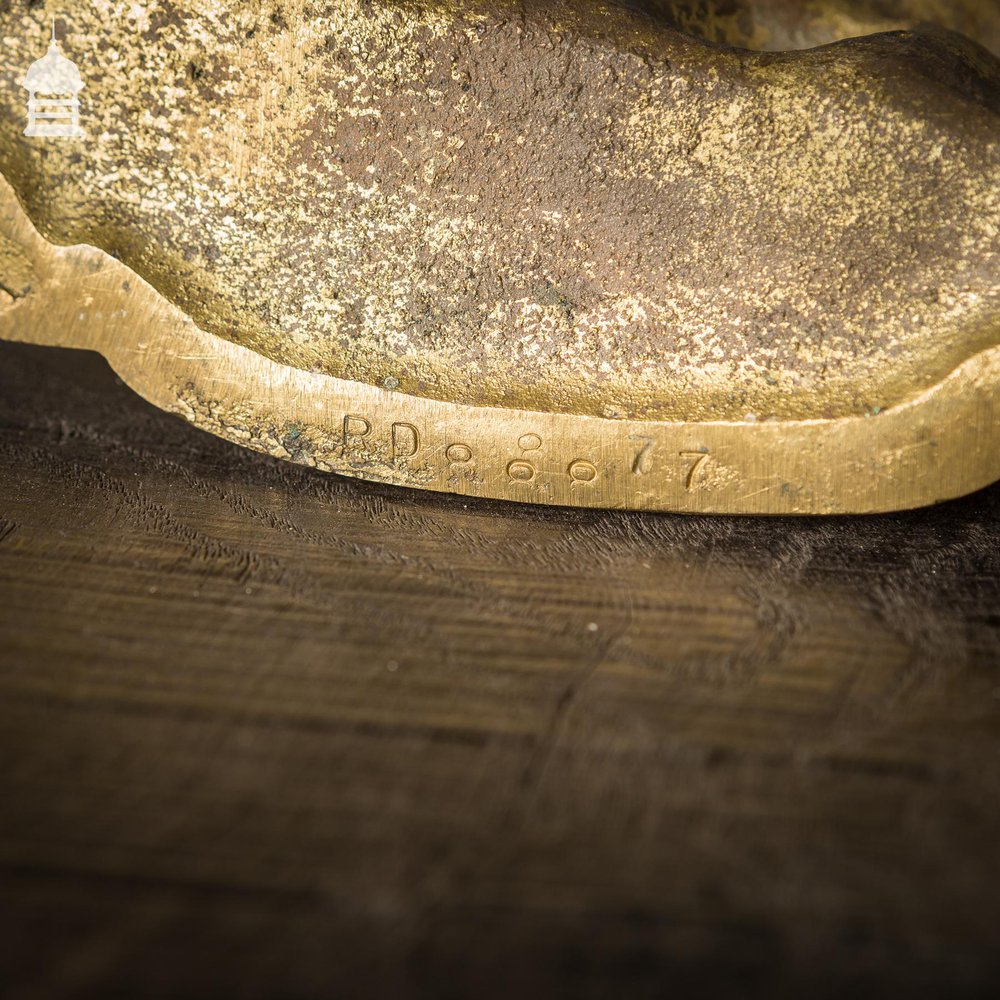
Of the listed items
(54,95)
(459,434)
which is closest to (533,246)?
(459,434)

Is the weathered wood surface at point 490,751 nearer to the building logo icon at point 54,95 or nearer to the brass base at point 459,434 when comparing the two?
the brass base at point 459,434

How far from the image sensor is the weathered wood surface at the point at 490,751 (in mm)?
480

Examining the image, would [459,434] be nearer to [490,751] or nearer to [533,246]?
[533,246]

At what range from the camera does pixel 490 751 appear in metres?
0.62

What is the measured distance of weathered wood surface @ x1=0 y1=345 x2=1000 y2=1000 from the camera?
1.58 ft

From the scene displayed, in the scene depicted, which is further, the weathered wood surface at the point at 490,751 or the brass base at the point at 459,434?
the brass base at the point at 459,434

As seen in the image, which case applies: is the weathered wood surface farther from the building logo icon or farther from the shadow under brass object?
the building logo icon

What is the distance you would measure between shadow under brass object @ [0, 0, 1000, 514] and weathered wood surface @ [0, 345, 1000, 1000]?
0.09 metres

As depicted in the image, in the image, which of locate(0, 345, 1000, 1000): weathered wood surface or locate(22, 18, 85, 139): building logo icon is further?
locate(22, 18, 85, 139): building logo icon

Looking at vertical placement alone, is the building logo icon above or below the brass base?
above

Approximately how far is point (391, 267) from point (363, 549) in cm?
28

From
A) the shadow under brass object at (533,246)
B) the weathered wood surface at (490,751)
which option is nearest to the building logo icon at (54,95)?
Answer: the shadow under brass object at (533,246)

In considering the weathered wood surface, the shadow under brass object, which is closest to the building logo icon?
the shadow under brass object

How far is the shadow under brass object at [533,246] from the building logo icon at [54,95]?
0.04ft
